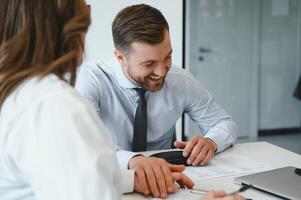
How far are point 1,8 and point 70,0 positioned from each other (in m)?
0.12

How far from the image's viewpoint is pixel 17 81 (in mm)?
747

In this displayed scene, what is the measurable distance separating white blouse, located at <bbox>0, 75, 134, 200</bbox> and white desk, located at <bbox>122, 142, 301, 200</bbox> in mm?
544

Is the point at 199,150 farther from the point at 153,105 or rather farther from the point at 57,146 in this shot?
the point at 57,146

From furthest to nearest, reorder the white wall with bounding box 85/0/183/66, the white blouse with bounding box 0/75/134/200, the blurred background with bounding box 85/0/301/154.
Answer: the blurred background with bounding box 85/0/301/154, the white wall with bounding box 85/0/183/66, the white blouse with bounding box 0/75/134/200

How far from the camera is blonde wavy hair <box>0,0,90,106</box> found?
0.75 m

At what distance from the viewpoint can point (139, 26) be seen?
1716 mm

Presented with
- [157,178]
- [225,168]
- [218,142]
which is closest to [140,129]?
[218,142]

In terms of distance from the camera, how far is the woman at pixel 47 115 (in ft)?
2.17

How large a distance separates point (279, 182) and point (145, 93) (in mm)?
769

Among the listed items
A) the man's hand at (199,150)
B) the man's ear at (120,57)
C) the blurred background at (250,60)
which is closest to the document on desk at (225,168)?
the man's hand at (199,150)

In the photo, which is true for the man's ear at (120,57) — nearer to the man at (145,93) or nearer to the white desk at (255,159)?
A: the man at (145,93)

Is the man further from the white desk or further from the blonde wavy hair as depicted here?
the blonde wavy hair

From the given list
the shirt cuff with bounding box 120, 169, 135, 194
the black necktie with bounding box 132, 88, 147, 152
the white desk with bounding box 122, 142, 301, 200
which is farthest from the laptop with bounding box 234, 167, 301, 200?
the black necktie with bounding box 132, 88, 147, 152

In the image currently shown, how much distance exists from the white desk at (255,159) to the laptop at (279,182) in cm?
2
